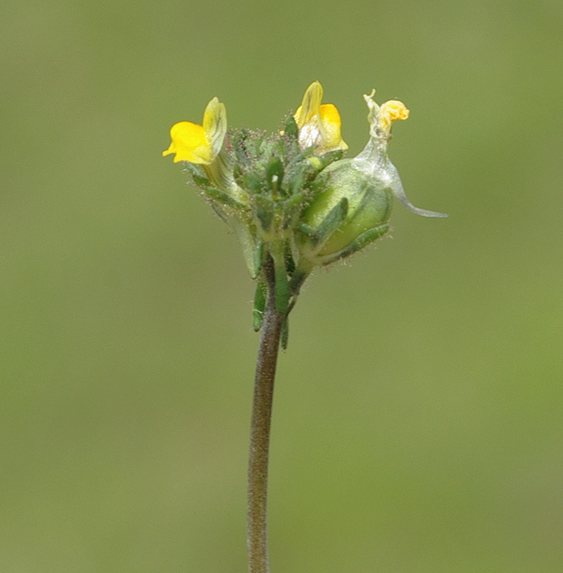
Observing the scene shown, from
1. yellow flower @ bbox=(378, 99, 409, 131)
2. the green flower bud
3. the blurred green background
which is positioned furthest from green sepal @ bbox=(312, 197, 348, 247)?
the blurred green background

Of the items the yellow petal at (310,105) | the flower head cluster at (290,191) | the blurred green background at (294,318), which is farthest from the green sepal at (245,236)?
the blurred green background at (294,318)

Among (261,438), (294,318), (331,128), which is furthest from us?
(294,318)

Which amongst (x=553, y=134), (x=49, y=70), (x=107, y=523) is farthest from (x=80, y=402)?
(x=553, y=134)

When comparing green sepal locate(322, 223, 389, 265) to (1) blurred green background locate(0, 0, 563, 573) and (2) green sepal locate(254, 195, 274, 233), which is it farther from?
(1) blurred green background locate(0, 0, 563, 573)

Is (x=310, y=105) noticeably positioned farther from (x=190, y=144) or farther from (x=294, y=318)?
(x=294, y=318)

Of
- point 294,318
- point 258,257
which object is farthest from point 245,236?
point 294,318

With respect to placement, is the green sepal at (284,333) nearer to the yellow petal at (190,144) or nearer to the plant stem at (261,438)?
the plant stem at (261,438)

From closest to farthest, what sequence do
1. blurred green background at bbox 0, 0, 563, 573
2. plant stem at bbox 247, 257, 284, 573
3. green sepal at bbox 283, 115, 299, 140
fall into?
plant stem at bbox 247, 257, 284, 573 → green sepal at bbox 283, 115, 299, 140 → blurred green background at bbox 0, 0, 563, 573
